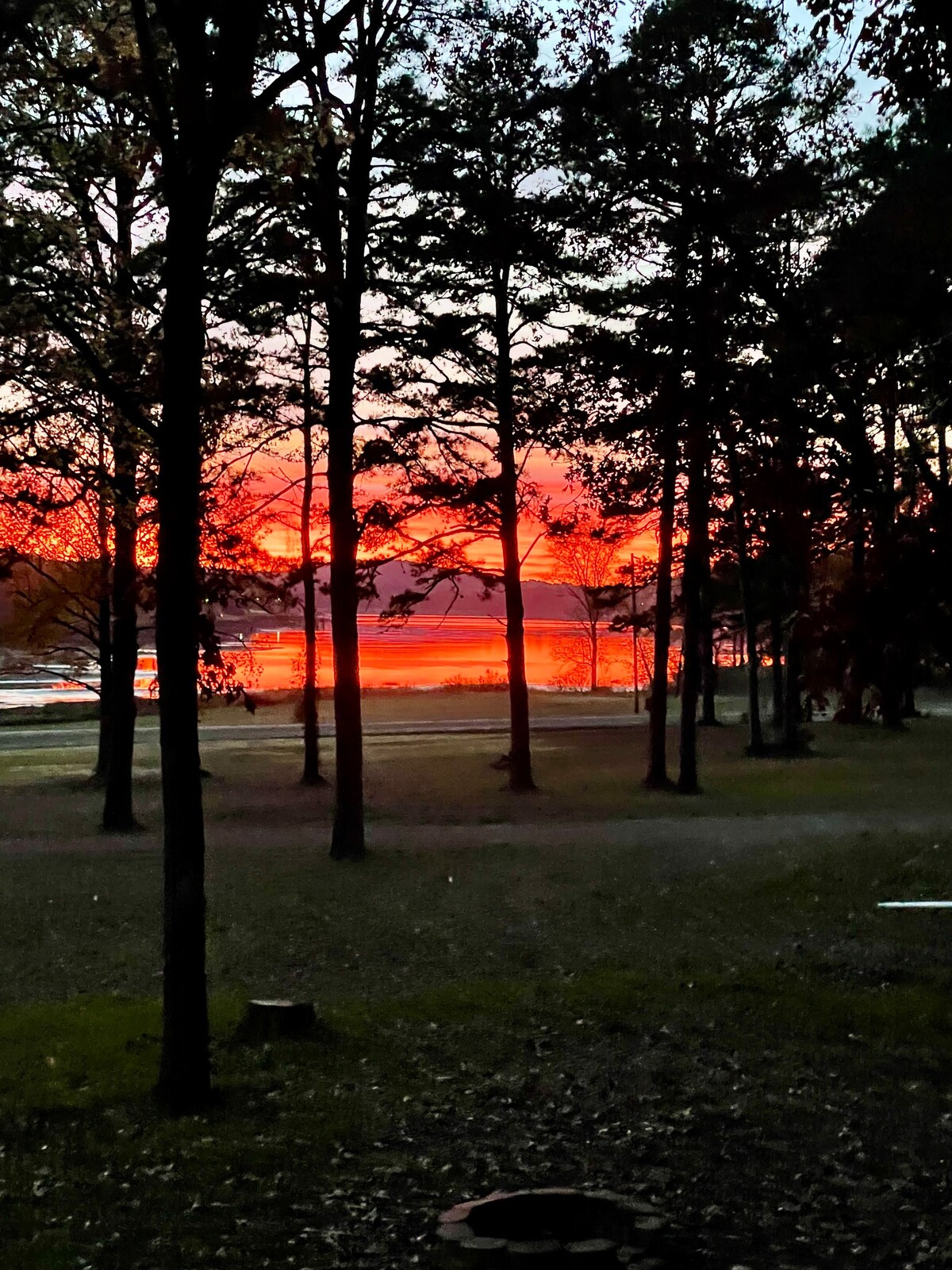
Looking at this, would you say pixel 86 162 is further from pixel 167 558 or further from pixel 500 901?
pixel 500 901

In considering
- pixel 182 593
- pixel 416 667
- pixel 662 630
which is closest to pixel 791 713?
pixel 662 630

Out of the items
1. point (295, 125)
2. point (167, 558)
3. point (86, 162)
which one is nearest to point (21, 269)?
point (86, 162)

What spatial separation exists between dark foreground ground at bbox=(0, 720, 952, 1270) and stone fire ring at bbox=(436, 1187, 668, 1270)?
209 mm

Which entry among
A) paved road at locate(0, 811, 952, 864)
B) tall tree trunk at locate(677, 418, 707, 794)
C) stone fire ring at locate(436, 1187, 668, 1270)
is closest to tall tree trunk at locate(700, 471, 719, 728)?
tall tree trunk at locate(677, 418, 707, 794)

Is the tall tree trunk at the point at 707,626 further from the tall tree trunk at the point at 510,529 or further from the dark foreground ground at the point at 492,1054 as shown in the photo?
the dark foreground ground at the point at 492,1054

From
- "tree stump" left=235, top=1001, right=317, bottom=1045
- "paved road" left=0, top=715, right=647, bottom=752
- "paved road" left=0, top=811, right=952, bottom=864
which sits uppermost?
"paved road" left=0, top=715, right=647, bottom=752

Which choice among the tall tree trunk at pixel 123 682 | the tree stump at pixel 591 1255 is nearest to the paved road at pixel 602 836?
the tall tree trunk at pixel 123 682

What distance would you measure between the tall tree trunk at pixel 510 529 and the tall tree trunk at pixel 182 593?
62.0 ft

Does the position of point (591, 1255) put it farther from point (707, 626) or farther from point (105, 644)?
point (707, 626)

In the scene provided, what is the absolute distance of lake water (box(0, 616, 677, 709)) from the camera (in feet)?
215

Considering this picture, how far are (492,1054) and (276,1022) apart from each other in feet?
4.55

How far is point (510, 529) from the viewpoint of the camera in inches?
1105

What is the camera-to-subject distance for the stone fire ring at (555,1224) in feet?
16.6

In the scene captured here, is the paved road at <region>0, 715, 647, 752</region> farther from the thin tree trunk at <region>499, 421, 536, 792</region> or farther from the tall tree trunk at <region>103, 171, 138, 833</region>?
the tall tree trunk at <region>103, 171, 138, 833</region>
